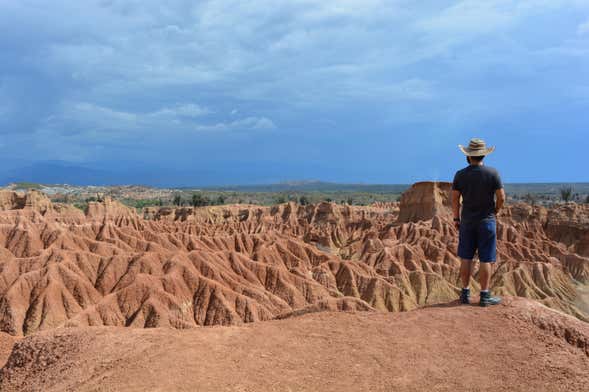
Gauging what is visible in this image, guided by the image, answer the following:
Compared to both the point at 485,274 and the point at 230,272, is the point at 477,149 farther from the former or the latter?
the point at 230,272

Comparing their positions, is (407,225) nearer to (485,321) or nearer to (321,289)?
(321,289)

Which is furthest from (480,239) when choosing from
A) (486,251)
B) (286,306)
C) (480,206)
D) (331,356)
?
(286,306)

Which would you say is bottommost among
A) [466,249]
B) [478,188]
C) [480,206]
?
[466,249]

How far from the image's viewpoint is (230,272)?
48.5 metres

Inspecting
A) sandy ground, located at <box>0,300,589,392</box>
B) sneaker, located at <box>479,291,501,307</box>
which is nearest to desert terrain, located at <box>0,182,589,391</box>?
sandy ground, located at <box>0,300,589,392</box>

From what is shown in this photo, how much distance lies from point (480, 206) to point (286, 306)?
3358cm

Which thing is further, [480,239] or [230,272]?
[230,272]

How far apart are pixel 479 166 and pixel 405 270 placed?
5198 centimetres

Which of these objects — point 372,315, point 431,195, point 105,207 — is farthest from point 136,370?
point 105,207

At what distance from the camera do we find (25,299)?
40000 mm

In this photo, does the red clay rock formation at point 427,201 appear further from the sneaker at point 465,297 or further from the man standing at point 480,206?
the man standing at point 480,206

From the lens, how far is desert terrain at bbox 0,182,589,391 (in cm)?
850

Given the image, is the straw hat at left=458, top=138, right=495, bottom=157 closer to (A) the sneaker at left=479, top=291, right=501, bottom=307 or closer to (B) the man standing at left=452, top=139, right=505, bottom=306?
(B) the man standing at left=452, top=139, right=505, bottom=306

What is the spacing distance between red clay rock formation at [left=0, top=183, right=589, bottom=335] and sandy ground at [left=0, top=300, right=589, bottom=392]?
12.1 ft
